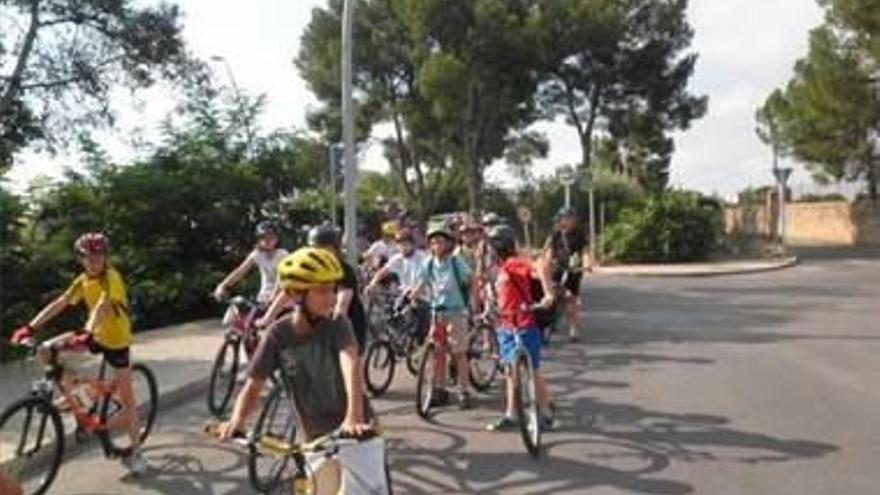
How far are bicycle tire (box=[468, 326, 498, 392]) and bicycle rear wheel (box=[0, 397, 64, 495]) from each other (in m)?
4.59

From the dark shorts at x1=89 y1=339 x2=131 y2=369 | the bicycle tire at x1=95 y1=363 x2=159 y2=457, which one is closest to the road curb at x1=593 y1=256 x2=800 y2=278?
the bicycle tire at x1=95 y1=363 x2=159 y2=457

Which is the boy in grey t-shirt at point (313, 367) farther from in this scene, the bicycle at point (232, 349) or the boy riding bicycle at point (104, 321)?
the bicycle at point (232, 349)

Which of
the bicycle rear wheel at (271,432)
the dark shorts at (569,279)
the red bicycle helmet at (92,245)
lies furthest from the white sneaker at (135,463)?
the dark shorts at (569,279)

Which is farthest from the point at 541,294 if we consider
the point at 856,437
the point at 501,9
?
the point at 501,9

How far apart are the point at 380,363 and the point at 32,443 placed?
5.05 m

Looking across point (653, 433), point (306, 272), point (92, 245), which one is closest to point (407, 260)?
point (653, 433)

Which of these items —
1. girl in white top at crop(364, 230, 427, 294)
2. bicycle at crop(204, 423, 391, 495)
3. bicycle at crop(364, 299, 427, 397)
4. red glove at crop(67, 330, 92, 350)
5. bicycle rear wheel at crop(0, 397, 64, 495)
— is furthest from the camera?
girl in white top at crop(364, 230, 427, 294)

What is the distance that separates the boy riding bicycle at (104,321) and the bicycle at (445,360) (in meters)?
2.75

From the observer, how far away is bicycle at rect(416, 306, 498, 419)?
11766 millimetres

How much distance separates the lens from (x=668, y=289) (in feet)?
98.6

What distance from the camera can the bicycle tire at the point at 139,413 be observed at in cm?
986

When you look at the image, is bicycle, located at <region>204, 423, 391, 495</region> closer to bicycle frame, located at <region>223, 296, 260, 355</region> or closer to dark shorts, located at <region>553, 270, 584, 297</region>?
bicycle frame, located at <region>223, 296, 260, 355</region>

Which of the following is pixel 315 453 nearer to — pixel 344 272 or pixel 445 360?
pixel 344 272

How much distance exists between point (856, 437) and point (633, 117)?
4562 centimetres
